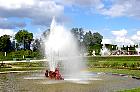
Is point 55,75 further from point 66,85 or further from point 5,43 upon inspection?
point 5,43

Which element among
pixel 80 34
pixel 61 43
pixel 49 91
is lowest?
pixel 49 91

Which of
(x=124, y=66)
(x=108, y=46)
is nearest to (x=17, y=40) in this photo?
(x=108, y=46)

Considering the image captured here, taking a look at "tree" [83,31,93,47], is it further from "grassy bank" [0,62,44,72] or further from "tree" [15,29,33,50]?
"grassy bank" [0,62,44,72]

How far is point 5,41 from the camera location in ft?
433

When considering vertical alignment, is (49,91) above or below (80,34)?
below

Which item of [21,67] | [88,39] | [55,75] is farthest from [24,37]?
[55,75]

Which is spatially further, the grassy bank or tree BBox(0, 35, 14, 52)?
tree BBox(0, 35, 14, 52)

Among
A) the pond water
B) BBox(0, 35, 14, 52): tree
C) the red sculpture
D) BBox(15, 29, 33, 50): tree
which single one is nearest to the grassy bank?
the red sculpture

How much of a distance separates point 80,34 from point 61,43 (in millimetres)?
113354

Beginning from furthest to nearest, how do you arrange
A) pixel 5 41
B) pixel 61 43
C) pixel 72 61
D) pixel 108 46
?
pixel 108 46, pixel 5 41, pixel 72 61, pixel 61 43

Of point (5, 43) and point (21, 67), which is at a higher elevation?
point (5, 43)

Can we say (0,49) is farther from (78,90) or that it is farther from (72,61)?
(78,90)

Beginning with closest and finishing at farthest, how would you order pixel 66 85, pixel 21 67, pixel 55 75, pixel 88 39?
pixel 66 85, pixel 55 75, pixel 21 67, pixel 88 39

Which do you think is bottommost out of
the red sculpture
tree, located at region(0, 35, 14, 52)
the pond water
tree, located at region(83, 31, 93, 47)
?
the pond water
